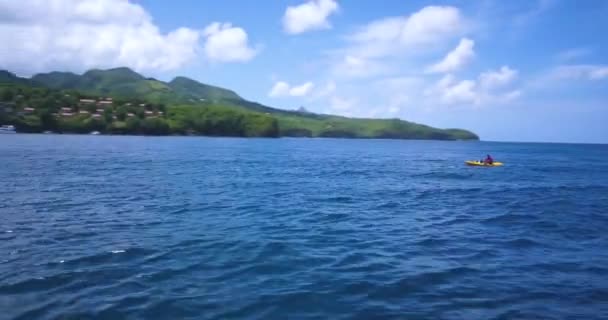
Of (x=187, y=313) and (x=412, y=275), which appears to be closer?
(x=187, y=313)

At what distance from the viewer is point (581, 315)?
15055 mm

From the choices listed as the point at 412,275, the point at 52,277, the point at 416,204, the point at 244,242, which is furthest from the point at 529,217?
the point at 52,277

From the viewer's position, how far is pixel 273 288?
54.4 ft

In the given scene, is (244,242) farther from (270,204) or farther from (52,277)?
(270,204)

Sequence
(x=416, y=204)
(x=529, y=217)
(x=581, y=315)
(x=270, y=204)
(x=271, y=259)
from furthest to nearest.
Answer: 1. (x=416, y=204)
2. (x=270, y=204)
3. (x=529, y=217)
4. (x=271, y=259)
5. (x=581, y=315)

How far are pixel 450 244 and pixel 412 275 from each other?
23.0 feet

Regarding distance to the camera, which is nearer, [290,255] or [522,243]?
[290,255]

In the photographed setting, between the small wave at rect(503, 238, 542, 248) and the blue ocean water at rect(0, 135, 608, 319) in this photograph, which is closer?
the blue ocean water at rect(0, 135, 608, 319)

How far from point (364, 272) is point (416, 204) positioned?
72.1 ft

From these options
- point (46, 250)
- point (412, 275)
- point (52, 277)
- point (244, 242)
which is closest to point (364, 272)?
point (412, 275)

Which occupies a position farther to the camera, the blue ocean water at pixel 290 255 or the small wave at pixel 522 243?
the small wave at pixel 522 243

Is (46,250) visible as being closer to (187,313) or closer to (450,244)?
(187,313)

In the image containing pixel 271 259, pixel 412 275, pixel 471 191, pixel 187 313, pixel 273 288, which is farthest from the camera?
pixel 471 191

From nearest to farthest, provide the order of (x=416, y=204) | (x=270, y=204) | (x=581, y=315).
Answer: (x=581, y=315), (x=270, y=204), (x=416, y=204)
